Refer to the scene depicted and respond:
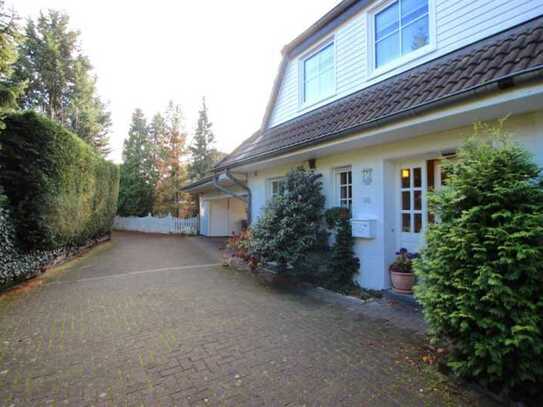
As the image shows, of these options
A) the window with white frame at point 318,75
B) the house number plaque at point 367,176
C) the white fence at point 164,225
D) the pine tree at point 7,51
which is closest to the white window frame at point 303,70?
the window with white frame at point 318,75

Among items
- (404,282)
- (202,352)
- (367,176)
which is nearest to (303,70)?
(367,176)

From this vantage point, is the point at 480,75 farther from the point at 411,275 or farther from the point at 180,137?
the point at 180,137

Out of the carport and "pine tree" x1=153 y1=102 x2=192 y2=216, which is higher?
"pine tree" x1=153 y1=102 x2=192 y2=216

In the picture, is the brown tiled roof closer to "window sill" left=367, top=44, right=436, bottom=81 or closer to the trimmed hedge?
"window sill" left=367, top=44, right=436, bottom=81

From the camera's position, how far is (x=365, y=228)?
17.0ft

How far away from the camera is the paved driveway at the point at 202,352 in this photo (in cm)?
233

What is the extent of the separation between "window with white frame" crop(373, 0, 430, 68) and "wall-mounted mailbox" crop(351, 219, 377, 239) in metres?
3.50

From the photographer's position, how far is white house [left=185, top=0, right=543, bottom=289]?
3344mm

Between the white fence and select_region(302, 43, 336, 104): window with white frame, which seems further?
the white fence

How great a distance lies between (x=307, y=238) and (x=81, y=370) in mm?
4137

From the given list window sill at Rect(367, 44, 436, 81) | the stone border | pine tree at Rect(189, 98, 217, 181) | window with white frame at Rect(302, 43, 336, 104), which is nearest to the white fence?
the stone border

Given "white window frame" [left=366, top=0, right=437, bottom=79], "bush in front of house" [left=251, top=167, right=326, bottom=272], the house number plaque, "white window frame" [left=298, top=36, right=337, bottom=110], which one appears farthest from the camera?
"white window frame" [left=298, top=36, right=337, bottom=110]

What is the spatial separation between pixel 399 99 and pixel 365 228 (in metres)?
2.36

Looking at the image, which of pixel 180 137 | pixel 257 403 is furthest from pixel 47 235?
pixel 180 137
